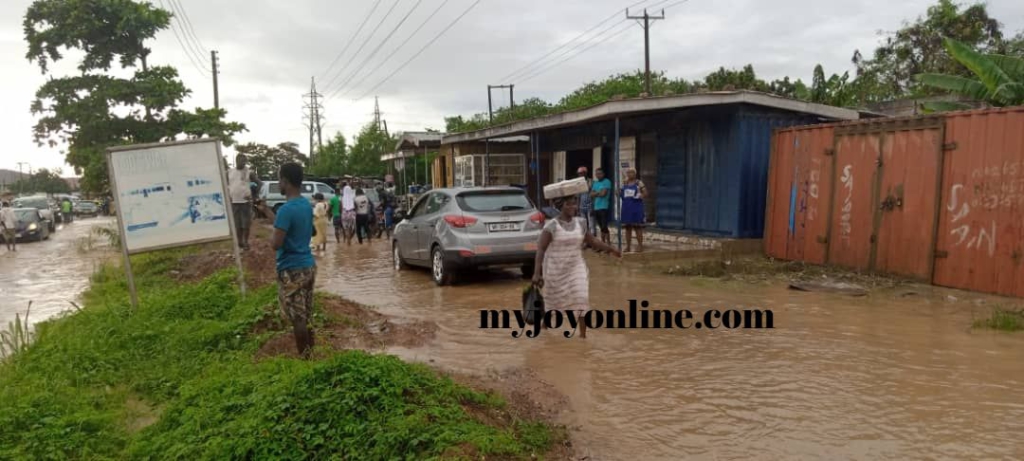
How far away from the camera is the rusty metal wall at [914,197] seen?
8.20 m

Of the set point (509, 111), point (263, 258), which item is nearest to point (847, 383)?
point (263, 258)

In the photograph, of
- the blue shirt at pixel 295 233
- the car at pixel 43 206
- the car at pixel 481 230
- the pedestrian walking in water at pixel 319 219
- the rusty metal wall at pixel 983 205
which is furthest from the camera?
the car at pixel 43 206

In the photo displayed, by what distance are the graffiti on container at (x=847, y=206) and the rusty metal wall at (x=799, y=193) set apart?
1.00 feet

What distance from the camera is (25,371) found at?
5992mm

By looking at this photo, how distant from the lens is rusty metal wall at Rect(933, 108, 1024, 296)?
806 centimetres

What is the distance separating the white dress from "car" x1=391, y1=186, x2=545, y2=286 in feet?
9.60

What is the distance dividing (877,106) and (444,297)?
2150 centimetres

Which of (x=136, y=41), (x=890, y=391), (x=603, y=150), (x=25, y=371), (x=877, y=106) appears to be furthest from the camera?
→ (x=877, y=106)

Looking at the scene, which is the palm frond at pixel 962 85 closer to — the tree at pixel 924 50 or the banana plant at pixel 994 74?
the banana plant at pixel 994 74

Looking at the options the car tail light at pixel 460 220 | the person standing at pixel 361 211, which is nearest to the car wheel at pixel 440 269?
the car tail light at pixel 460 220

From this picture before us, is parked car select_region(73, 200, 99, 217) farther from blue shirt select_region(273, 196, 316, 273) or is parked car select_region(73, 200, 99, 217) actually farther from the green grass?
blue shirt select_region(273, 196, 316, 273)

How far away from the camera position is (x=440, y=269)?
400 inches

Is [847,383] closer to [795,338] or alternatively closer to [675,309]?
[795,338]

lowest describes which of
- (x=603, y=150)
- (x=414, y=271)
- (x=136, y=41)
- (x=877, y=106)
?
(x=414, y=271)
